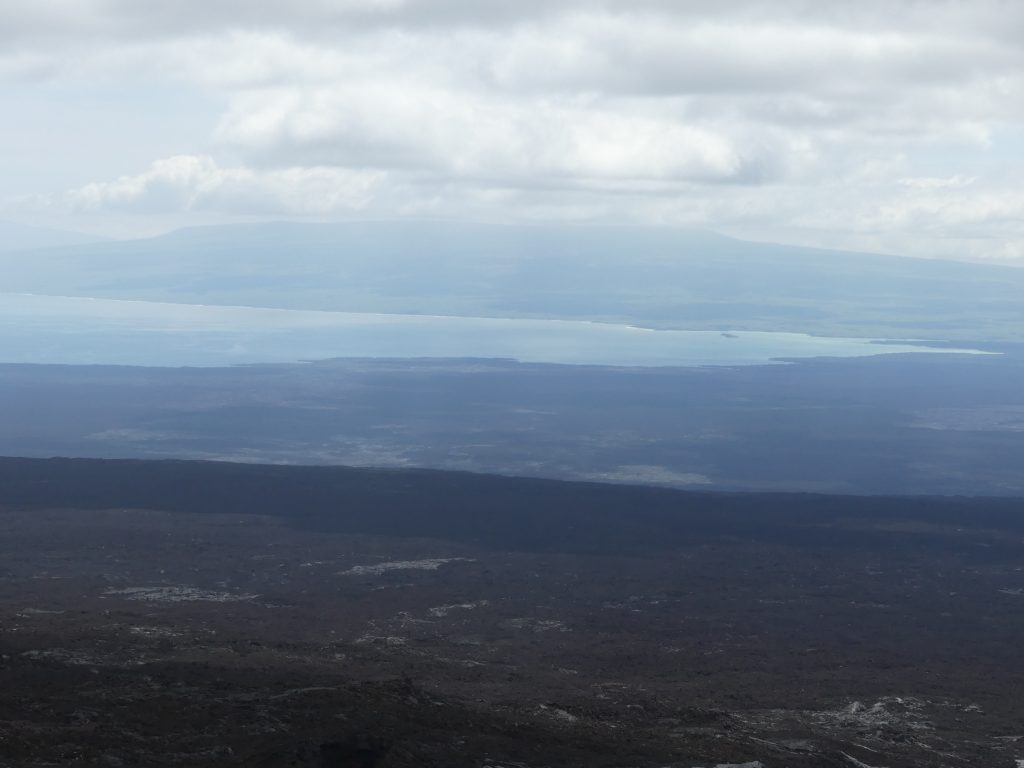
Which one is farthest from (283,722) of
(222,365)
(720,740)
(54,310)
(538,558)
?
(54,310)

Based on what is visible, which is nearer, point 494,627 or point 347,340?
point 494,627

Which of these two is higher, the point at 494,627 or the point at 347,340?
the point at 347,340

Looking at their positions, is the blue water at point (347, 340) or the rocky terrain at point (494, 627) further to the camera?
the blue water at point (347, 340)

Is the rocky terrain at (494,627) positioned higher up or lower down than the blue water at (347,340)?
lower down

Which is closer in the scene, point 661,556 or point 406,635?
point 406,635

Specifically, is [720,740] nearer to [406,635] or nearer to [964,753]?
[964,753]
